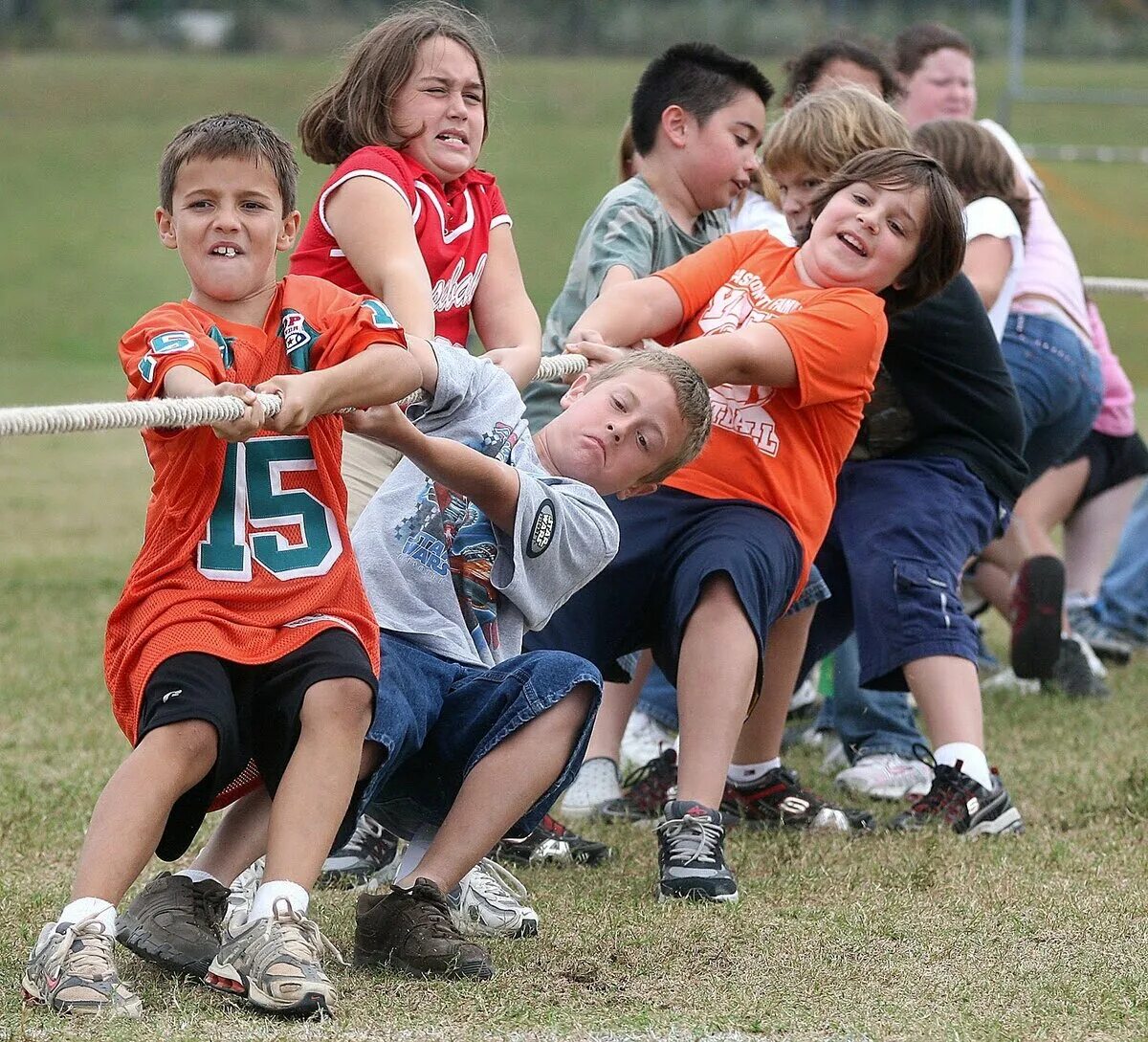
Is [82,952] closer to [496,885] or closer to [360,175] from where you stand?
[496,885]

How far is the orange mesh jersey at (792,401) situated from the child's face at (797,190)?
0.42m

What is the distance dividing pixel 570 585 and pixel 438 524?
11.2 inches

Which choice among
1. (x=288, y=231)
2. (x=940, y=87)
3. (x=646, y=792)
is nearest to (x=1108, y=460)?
(x=940, y=87)

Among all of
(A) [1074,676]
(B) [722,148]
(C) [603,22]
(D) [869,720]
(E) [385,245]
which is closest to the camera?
(E) [385,245]

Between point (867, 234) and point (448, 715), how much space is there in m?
1.59

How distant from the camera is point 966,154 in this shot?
5.38 m

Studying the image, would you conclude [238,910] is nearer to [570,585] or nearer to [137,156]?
[570,585]

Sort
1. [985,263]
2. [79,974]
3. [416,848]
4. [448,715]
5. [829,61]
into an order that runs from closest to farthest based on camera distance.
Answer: [79,974]
[448,715]
[416,848]
[985,263]
[829,61]

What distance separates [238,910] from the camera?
2.99m

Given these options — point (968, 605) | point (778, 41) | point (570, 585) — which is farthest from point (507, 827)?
point (778, 41)

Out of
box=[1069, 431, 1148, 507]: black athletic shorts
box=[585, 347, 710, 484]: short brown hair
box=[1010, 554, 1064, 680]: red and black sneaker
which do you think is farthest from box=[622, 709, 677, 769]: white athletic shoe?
box=[1069, 431, 1148, 507]: black athletic shorts

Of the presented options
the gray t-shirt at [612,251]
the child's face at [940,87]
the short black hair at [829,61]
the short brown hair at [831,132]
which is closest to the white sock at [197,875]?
the gray t-shirt at [612,251]

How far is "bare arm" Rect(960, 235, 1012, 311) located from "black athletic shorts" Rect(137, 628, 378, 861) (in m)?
2.76

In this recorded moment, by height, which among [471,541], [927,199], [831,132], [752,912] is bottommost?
[752,912]
